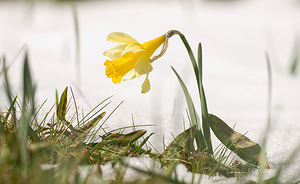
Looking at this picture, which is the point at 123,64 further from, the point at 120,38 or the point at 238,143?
the point at 238,143

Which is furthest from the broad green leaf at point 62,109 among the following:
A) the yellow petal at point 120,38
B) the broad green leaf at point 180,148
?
the broad green leaf at point 180,148

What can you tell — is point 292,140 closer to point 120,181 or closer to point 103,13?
point 120,181

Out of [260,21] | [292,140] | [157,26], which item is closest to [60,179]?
[292,140]

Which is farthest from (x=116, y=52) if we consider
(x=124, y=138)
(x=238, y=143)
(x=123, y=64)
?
(x=238, y=143)

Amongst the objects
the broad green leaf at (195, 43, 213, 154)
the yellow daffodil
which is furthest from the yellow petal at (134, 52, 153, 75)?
the broad green leaf at (195, 43, 213, 154)

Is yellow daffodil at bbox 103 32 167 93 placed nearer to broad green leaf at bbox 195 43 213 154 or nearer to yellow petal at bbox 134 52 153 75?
yellow petal at bbox 134 52 153 75

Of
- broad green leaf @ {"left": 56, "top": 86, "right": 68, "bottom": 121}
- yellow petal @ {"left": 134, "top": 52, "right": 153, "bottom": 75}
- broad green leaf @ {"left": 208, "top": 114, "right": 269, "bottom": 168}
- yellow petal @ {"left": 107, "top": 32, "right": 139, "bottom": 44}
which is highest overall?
yellow petal @ {"left": 107, "top": 32, "right": 139, "bottom": 44}

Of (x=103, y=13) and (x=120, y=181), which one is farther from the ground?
(x=103, y=13)
